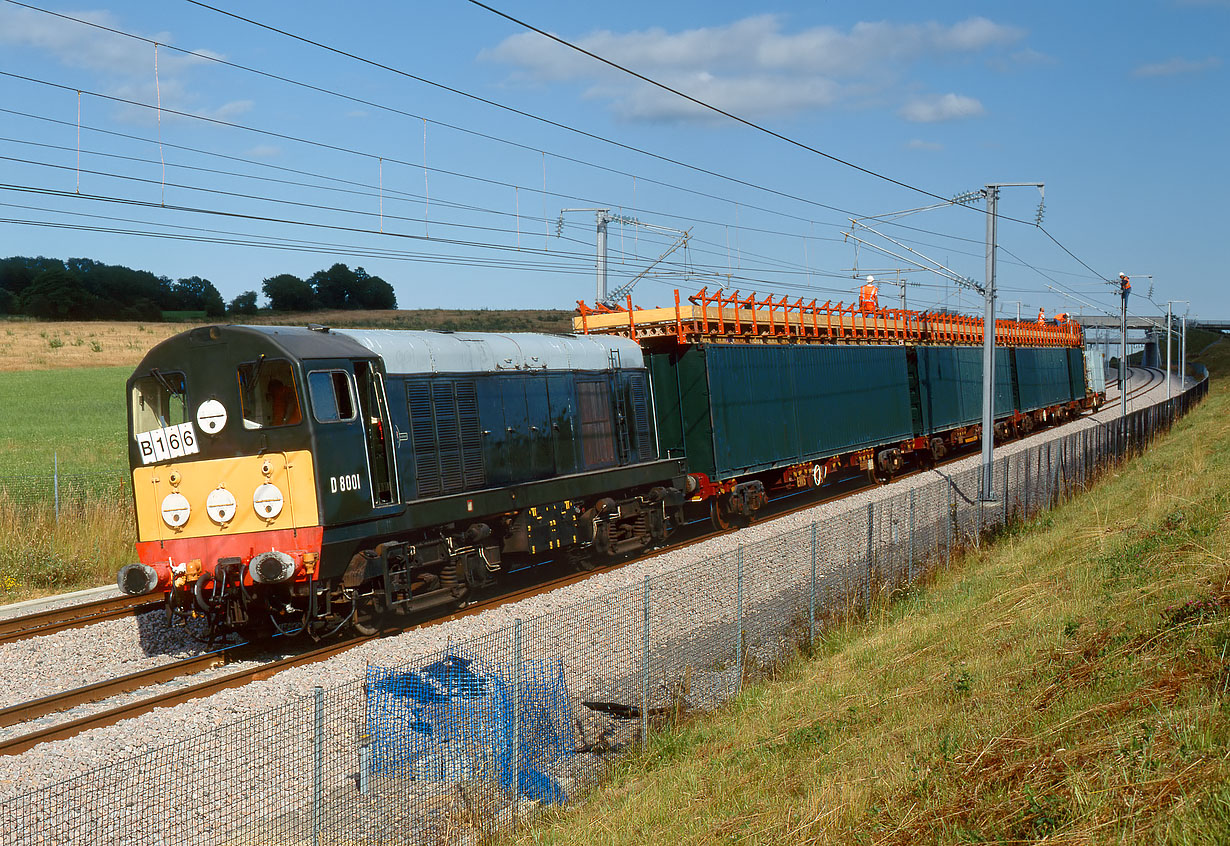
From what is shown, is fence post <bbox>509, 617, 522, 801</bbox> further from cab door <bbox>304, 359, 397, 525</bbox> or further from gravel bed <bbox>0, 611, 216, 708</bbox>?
gravel bed <bbox>0, 611, 216, 708</bbox>

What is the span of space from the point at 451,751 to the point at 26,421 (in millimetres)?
37952

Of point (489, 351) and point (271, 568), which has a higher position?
point (489, 351)

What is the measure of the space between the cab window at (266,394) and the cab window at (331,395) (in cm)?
26

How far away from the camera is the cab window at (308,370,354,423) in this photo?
11.3 metres

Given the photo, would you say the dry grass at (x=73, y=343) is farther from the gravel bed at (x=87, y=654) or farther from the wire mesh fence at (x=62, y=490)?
the gravel bed at (x=87, y=654)

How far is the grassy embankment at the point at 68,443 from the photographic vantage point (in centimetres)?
1633

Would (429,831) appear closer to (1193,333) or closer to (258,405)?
(258,405)

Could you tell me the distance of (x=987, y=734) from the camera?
670 centimetres

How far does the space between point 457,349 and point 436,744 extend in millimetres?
7210

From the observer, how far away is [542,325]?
77.1m

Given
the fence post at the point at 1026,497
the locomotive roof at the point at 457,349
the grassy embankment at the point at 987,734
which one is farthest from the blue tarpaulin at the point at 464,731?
the fence post at the point at 1026,497

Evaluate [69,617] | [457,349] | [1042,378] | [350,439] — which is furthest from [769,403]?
[1042,378]

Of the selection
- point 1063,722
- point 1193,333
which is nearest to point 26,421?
point 1063,722

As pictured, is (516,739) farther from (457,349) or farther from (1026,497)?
(1026,497)
